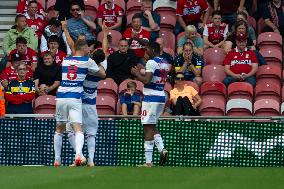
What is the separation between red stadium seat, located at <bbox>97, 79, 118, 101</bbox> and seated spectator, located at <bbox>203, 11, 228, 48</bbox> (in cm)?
240

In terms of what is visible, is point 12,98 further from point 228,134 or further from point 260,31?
point 260,31

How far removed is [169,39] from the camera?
74.5 feet

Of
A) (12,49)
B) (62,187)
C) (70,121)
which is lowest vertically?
(62,187)

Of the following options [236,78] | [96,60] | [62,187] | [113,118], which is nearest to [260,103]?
[236,78]

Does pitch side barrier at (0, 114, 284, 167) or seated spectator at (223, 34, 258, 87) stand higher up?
seated spectator at (223, 34, 258, 87)

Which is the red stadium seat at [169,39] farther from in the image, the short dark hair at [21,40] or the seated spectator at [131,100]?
the short dark hair at [21,40]

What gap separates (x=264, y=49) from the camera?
22.1 m

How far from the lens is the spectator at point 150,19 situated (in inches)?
883

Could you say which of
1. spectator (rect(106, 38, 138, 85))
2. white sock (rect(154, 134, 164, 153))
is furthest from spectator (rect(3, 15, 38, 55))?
white sock (rect(154, 134, 164, 153))

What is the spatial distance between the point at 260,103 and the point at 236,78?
0.91 meters

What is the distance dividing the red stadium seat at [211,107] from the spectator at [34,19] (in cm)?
442

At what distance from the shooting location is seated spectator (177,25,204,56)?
72.2 feet

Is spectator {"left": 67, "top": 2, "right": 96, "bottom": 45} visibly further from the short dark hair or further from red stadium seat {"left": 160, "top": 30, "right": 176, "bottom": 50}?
red stadium seat {"left": 160, "top": 30, "right": 176, "bottom": 50}

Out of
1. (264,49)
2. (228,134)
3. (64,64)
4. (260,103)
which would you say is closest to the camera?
(64,64)
